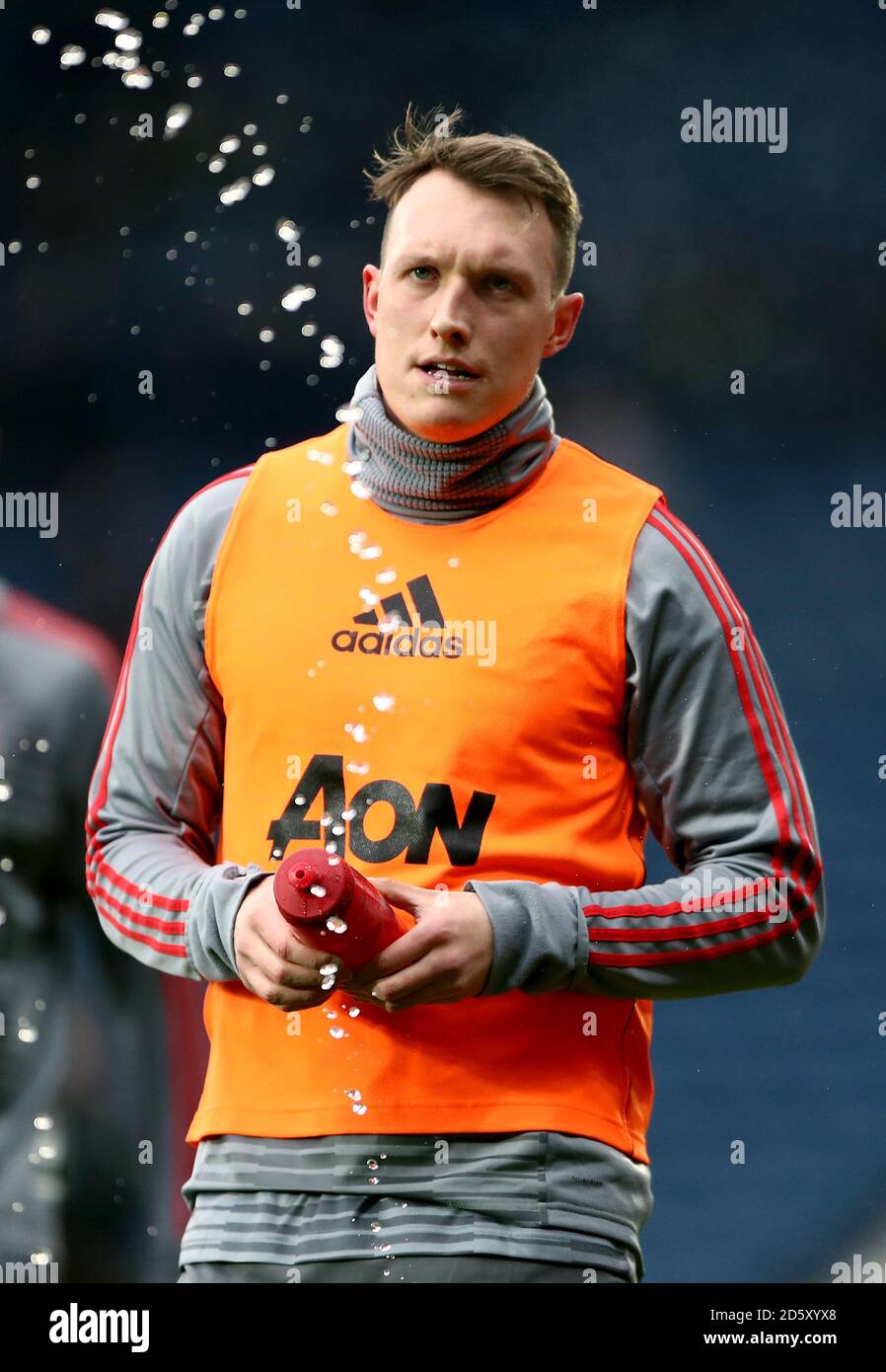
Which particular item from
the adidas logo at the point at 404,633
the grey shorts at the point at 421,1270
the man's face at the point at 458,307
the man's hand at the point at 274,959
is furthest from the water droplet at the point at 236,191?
the grey shorts at the point at 421,1270

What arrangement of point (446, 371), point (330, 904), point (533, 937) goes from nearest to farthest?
point (330, 904)
point (533, 937)
point (446, 371)

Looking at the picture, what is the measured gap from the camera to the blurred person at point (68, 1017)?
71.9 inches

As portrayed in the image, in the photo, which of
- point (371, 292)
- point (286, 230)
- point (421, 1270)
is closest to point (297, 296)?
point (286, 230)

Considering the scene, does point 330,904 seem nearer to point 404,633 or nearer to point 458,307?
point 404,633

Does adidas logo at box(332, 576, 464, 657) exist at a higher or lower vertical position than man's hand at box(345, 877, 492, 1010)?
higher

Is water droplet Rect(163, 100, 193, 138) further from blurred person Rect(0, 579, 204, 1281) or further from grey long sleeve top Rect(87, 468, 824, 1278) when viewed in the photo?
grey long sleeve top Rect(87, 468, 824, 1278)

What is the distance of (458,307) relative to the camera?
138 cm

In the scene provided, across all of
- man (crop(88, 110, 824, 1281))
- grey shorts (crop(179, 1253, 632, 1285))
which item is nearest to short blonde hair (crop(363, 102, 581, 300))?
man (crop(88, 110, 824, 1281))

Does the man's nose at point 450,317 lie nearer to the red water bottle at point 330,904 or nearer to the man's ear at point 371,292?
the man's ear at point 371,292

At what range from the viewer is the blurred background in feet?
6.11

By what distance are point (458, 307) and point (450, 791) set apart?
1.10ft

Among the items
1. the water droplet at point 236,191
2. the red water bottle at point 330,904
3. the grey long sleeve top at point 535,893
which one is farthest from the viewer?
the water droplet at point 236,191

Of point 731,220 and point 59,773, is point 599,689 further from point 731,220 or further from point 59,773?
point 731,220

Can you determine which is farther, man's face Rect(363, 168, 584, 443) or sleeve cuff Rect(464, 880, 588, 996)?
man's face Rect(363, 168, 584, 443)
